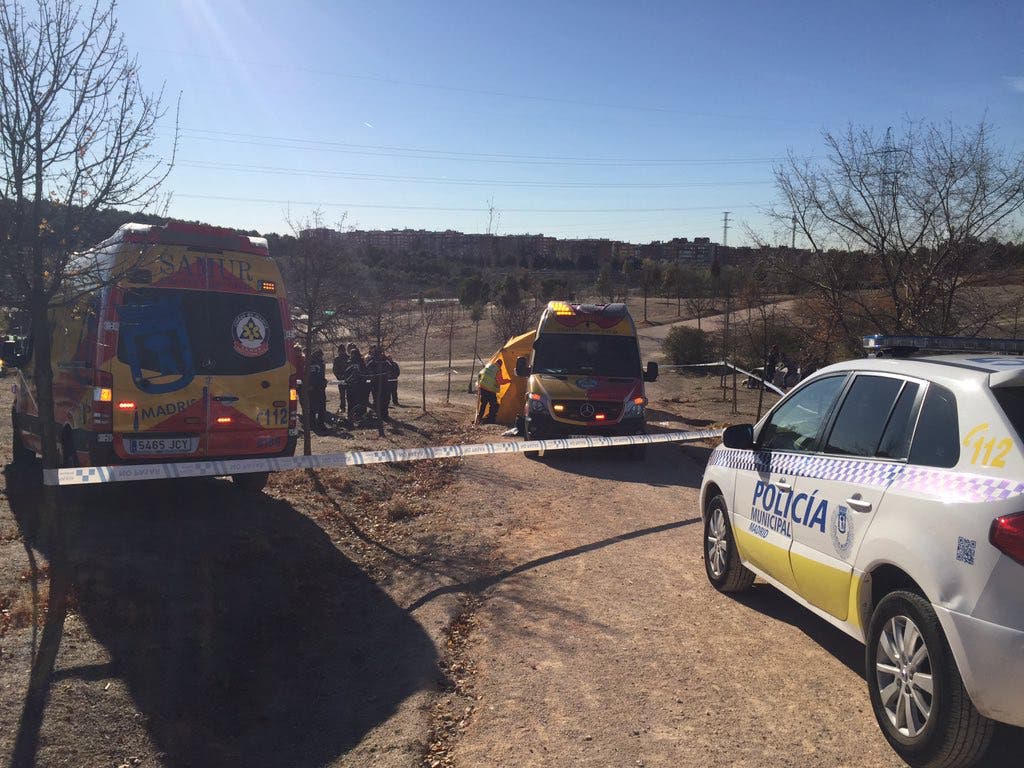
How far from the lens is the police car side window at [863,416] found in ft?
14.6

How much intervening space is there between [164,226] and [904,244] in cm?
1109

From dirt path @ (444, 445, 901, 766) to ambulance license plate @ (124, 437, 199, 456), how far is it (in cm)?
317

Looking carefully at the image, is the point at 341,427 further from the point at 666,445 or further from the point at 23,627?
the point at 23,627

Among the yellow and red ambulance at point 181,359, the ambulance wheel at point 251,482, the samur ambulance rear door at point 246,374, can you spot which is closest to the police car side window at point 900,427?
the yellow and red ambulance at point 181,359

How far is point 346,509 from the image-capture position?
970cm

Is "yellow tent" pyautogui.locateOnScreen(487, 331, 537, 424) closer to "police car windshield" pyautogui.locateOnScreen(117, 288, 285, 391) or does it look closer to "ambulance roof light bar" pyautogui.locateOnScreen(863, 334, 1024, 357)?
"police car windshield" pyautogui.locateOnScreen(117, 288, 285, 391)

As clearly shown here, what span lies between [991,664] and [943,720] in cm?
41

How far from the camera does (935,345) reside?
4816 millimetres

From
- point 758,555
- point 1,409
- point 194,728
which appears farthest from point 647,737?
point 1,409

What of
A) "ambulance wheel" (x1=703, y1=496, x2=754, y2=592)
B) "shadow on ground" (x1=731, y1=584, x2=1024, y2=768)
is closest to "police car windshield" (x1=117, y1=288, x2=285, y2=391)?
"ambulance wheel" (x1=703, y1=496, x2=754, y2=592)

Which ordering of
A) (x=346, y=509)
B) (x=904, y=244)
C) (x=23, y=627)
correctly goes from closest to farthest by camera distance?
(x=23, y=627)
(x=346, y=509)
(x=904, y=244)

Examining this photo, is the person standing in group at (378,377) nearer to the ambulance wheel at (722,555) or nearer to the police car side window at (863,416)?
the ambulance wheel at (722,555)

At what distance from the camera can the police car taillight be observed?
125 inches

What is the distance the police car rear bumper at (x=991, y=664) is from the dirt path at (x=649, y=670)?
0.73 m
